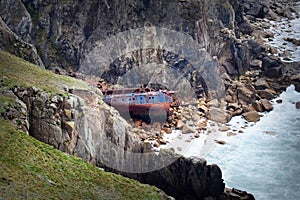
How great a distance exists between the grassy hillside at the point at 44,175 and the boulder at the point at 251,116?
28363 mm

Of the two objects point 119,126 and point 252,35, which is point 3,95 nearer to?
point 119,126

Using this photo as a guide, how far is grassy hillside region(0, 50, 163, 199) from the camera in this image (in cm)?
1995

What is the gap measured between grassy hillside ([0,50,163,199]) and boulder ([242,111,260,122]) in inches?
1117

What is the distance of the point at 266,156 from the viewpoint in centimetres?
4241

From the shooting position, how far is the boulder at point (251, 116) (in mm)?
49991

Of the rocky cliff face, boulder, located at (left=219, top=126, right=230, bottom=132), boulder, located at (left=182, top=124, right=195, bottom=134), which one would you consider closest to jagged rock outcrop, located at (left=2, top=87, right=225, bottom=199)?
boulder, located at (left=182, top=124, right=195, bottom=134)

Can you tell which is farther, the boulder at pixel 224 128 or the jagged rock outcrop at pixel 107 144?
the boulder at pixel 224 128

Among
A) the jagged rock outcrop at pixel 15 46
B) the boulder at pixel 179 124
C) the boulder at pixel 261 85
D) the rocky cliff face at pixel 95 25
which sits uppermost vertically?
the rocky cliff face at pixel 95 25

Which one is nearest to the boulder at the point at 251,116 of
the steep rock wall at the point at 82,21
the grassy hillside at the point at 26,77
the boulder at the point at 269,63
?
the boulder at the point at 269,63

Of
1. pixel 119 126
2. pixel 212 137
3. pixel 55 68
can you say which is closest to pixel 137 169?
pixel 119 126

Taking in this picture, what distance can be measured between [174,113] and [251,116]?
11.3 m

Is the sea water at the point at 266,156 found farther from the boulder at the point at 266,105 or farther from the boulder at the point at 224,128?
the boulder at the point at 224,128

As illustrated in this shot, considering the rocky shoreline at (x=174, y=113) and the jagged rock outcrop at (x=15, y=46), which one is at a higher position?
the jagged rock outcrop at (x=15, y=46)

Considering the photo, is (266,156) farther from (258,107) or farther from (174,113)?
(174,113)
